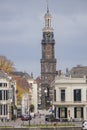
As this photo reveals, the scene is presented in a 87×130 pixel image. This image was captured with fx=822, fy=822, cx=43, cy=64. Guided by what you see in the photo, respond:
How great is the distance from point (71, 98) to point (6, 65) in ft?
187

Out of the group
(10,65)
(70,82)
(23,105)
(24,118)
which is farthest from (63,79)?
(23,105)

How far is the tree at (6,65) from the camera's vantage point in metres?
167

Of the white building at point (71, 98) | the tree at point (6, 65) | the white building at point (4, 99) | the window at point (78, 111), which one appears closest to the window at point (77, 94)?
the white building at point (71, 98)

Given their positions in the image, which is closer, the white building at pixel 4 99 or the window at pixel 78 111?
the window at pixel 78 111

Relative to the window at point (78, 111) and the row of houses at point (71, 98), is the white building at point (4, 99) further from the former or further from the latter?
the window at point (78, 111)

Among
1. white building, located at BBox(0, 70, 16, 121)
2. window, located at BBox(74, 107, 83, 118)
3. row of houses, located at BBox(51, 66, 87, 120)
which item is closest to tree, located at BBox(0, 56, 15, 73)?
white building, located at BBox(0, 70, 16, 121)

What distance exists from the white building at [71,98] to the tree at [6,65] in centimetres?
5021

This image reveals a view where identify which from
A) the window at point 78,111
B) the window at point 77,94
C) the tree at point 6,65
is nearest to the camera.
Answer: the window at point 78,111

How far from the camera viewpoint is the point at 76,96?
377 feet

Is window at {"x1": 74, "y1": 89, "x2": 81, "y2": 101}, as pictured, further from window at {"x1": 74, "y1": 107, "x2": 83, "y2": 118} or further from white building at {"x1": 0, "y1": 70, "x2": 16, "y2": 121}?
white building at {"x1": 0, "y1": 70, "x2": 16, "y2": 121}

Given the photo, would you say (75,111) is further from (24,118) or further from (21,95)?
(21,95)

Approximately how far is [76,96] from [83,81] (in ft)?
7.73

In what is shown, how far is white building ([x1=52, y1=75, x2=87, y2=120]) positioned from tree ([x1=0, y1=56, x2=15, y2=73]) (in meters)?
50.2

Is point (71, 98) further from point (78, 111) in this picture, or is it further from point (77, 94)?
point (78, 111)
